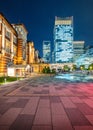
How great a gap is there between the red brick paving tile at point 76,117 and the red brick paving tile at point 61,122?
0.89 feet

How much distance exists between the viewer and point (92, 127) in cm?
745

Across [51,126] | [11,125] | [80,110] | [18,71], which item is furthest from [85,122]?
[18,71]

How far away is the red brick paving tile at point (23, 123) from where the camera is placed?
7422 millimetres

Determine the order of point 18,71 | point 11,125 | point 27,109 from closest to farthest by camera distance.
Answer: point 11,125, point 27,109, point 18,71

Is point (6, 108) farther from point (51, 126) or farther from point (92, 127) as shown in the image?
point (92, 127)

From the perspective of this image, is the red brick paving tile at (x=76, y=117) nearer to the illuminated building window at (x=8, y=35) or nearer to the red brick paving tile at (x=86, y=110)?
the red brick paving tile at (x=86, y=110)

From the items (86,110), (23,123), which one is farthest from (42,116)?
(86,110)

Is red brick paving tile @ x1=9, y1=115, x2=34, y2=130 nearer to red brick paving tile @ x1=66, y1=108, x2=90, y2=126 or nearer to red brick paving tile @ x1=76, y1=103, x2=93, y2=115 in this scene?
red brick paving tile @ x1=66, y1=108, x2=90, y2=126

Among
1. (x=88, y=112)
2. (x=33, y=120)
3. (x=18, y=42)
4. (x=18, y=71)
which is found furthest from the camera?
(x=18, y=42)

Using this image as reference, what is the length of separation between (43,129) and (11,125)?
142cm

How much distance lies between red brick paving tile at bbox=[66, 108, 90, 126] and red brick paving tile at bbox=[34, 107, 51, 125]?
1.05 metres

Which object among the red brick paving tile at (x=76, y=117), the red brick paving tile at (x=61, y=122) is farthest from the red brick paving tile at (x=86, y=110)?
the red brick paving tile at (x=61, y=122)

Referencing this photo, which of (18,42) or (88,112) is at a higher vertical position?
(18,42)

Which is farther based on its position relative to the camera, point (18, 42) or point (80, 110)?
point (18, 42)
